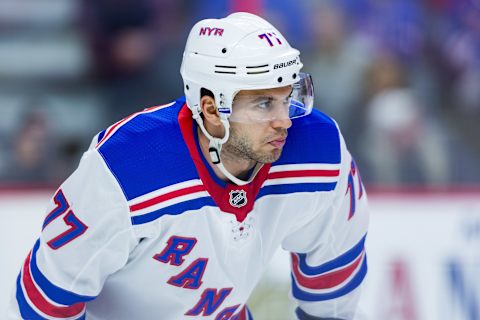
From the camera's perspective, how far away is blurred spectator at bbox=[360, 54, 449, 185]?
4.16m

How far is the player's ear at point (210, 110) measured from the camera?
7.38 ft

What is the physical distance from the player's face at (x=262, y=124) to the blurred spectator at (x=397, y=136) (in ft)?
6.27

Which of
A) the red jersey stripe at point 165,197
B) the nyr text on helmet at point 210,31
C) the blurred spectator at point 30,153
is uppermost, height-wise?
the nyr text on helmet at point 210,31

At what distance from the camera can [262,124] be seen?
2.22 metres

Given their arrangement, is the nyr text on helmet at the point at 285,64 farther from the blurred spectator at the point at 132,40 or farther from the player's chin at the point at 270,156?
the blurred spectator at the point at 132,40

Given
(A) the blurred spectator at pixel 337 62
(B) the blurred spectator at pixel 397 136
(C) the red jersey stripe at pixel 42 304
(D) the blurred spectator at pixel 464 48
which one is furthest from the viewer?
(D) the blurred spectator at pixel 464 48

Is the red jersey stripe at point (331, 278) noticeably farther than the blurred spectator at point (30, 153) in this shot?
No

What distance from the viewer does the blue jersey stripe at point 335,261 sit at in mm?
2622

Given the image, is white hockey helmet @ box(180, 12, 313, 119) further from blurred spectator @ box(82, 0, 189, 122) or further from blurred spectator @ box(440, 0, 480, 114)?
blurred spectator @ box(440, 0, 480, 114)

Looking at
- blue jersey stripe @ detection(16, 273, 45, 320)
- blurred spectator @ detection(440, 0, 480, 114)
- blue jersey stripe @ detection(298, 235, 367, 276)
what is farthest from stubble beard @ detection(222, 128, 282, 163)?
blurred spectator @ detection(440, 0, 480, 114)

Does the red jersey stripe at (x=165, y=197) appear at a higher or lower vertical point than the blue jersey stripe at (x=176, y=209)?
higher

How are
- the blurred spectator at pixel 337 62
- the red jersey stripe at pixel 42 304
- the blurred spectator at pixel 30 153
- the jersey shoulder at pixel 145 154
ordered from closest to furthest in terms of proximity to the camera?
the jersey shoulder at pixel 145 154 < the red jersey stripe at pixel 42 304 < the blurred spectator at pixel 30 153 < the blurred spectator at pixel 337 62

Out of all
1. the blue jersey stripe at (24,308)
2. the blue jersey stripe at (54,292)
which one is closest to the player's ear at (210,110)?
the blue jersey stripe at (54,292)

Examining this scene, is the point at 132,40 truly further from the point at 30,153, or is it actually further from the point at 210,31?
the point at 210,31
